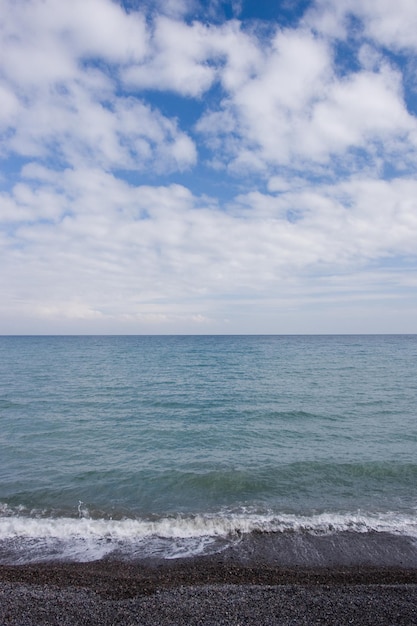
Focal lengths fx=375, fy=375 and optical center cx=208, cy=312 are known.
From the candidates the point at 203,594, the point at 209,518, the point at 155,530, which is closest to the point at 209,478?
the point at 209,518

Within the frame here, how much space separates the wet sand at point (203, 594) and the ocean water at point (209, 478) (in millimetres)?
607

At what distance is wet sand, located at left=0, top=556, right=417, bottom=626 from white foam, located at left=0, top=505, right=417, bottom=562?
0.58 meters

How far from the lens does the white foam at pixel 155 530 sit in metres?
9.14

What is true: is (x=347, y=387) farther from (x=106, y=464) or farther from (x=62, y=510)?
(x=62, y=510)

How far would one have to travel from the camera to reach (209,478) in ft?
45.4

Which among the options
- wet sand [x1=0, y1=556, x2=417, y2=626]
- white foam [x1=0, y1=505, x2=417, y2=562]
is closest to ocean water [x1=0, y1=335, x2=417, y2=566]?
white foam [x1=0, y1=505, x2=417, y2=562]

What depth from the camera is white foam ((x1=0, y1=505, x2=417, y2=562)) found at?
9.14 metres

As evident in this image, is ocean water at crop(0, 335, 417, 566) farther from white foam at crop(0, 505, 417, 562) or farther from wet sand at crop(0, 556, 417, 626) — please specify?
wet sand at crop(0, 556, 417, 626)

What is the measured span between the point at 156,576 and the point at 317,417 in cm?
1689

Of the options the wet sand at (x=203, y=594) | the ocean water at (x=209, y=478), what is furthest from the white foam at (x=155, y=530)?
the wet sand at (x=203, y=594)

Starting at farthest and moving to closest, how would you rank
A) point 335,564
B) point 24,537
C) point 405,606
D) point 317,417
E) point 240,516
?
1. point 317,417
2. point 240,516
3. point 24,537
4. point 335,564
5. point 405,606

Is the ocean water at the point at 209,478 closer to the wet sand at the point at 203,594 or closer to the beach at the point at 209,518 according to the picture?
the beach at the point at 209,518

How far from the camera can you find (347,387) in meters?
33.8

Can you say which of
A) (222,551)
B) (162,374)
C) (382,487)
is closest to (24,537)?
(222,551)
